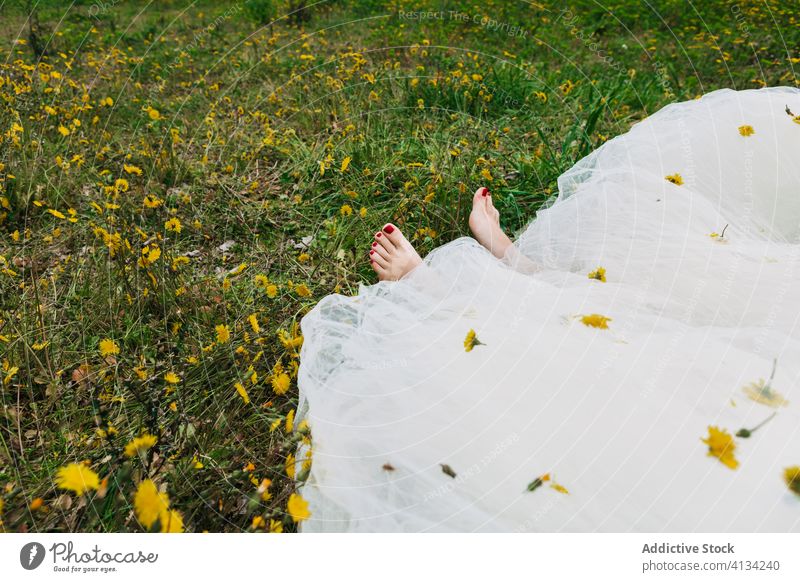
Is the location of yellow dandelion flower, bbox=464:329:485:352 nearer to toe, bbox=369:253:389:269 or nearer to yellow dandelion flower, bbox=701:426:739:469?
yellow dandelion flower, bbox=701:426:739:469

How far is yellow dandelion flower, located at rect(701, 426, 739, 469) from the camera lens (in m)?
0.90

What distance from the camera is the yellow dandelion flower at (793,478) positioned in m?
0.87

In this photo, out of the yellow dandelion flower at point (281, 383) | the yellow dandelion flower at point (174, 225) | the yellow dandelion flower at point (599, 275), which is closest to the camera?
the yellow dandelion flower at point (281, 383)

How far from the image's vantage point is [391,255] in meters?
1.84

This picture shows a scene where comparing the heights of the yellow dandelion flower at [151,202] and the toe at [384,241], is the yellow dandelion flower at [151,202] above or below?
above

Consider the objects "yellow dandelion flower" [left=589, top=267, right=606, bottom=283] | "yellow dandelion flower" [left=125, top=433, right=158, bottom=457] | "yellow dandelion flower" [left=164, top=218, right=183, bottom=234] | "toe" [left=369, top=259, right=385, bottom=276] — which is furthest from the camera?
"toe" [left=369, top=259, right=385, bottom=276]

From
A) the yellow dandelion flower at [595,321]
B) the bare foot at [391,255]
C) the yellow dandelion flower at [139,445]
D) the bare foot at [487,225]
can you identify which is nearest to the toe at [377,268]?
the bare foot at [391,255]

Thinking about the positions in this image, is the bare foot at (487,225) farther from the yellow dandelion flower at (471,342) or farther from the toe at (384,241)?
the yellow dandelion flower at (471,342)

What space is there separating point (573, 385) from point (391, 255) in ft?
3.12

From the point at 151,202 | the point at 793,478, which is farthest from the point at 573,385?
the point at 151,202

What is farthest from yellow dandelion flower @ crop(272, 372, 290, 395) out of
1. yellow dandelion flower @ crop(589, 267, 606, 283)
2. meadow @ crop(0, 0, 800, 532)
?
yellow dandelion flower @ crop(589, 267, 606, 283)

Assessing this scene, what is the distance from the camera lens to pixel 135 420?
4.38ft

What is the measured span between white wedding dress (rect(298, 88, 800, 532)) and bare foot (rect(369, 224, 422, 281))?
222 millimetres

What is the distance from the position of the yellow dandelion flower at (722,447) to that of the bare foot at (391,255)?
3.53 ft
